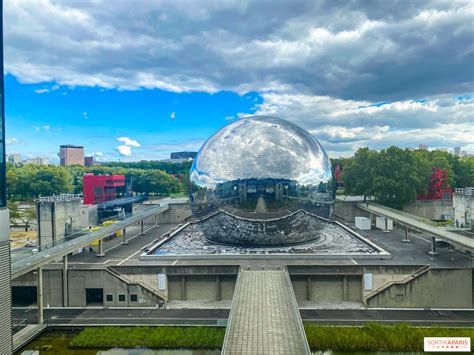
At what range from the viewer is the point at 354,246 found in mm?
25766

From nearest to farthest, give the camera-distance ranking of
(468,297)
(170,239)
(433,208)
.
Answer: (468,297) → (170,239) → (433,208)

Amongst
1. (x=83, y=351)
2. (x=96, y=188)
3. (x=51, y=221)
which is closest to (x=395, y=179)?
(x=51, y=221)

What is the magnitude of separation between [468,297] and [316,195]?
999 centimetres

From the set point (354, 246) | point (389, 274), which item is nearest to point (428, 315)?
point (389, 274)

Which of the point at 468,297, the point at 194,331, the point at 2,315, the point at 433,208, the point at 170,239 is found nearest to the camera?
the point at 2,315

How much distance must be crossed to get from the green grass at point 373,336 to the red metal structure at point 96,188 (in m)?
48.6

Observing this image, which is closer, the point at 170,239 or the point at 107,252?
the point at 107,252

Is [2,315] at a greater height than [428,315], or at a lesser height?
greater

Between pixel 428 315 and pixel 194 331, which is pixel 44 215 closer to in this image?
pixel 194 331

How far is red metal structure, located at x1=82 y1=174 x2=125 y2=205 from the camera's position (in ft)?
189

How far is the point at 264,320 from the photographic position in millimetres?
13938

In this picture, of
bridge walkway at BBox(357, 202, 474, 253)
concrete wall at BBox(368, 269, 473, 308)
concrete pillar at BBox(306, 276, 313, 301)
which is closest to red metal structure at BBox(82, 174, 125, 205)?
bridge walkway at BBox(357, 202, 474, 253)

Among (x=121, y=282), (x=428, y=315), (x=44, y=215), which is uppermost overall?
(x=44, y=215)

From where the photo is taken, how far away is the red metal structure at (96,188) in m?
57.7
